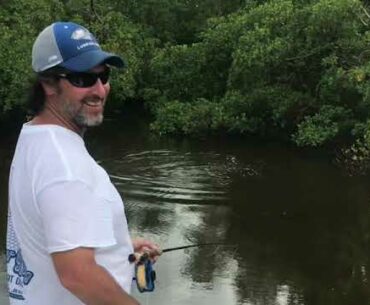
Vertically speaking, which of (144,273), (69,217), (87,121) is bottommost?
(144,273)

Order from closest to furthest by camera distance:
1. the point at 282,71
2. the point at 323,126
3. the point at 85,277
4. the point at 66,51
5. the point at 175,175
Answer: the point at 85,277 < the point at 66,51 < the point at 175,175 < the point at 323,126 < the point at 282,71

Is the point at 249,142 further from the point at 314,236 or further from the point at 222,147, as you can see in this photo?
the point at 314,236

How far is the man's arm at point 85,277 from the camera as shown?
1.70 meters

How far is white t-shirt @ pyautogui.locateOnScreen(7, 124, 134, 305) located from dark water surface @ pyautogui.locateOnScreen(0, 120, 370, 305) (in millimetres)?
5359

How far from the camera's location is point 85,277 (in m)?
1.70

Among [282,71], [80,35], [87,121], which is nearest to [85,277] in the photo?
[87,121]

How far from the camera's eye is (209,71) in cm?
1758

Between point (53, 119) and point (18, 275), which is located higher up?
point (53, 119)

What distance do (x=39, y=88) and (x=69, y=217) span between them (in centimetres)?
42

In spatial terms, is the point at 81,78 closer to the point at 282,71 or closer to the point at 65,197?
the point at 65,197

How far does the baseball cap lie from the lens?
187cm

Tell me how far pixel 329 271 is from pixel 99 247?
7259 mm

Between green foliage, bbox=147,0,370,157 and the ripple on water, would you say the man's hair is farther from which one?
green foliage, bbox=147,0,370,157

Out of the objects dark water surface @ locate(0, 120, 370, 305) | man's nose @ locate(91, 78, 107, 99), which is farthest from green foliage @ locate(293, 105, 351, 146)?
man's nose @ locate(91, 78, 107, 99)
